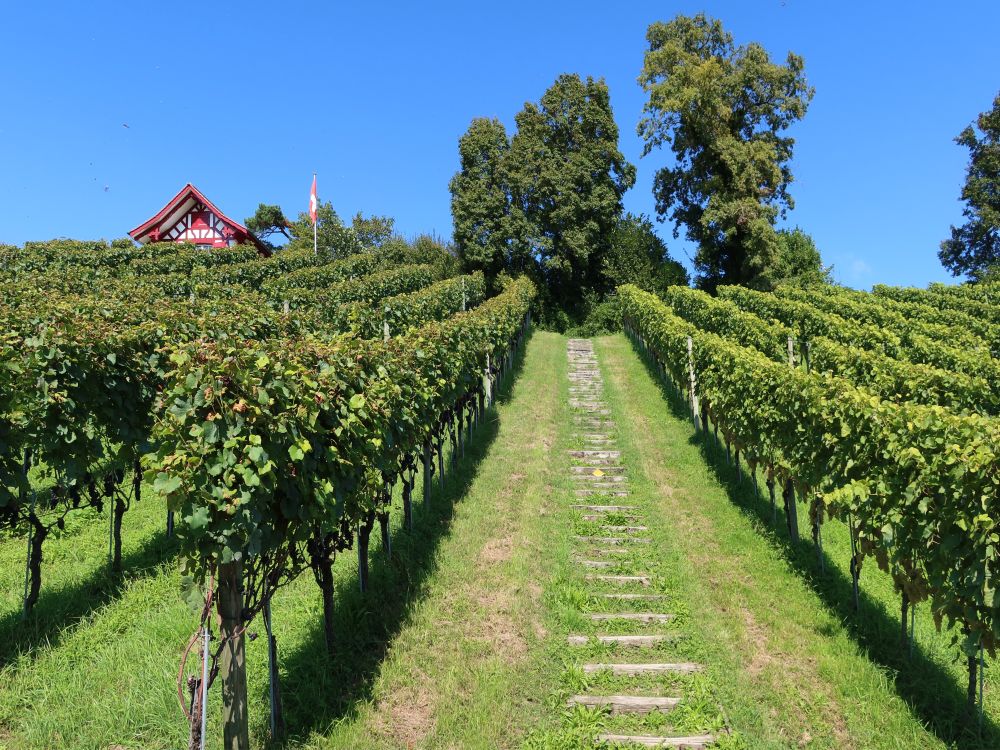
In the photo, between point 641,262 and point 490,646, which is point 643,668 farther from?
point 641,262

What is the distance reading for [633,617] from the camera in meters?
7.21

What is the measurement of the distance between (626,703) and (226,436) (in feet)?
13.6

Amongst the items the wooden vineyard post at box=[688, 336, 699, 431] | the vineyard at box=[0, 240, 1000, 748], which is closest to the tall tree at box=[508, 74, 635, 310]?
the wooden vineyard post at box=[688, 336, 699, 431]

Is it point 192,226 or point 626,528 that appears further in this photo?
point 192,226

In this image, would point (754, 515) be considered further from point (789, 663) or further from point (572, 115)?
point (572, 115)

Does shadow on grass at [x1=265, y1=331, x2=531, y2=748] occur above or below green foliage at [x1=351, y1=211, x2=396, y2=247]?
below

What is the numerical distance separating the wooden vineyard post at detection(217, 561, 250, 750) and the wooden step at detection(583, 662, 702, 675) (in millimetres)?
3158

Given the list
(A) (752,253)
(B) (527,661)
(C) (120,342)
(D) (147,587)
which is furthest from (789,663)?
(A) (752,253)

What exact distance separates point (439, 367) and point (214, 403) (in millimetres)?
5996

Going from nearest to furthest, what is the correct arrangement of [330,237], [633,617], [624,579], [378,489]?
1. [378,489]
2. [633,617]
3. [624,579]
4. [330,237]

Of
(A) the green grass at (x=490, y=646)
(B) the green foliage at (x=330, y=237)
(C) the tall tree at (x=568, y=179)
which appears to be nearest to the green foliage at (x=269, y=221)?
(B) the green foliage at (x=330, y=237)

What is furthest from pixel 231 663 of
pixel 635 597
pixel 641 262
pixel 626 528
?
pixel 641 262

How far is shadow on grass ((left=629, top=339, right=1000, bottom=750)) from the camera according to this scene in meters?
5.45

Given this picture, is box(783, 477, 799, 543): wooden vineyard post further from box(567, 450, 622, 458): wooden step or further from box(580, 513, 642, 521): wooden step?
box(567, 450, 622, 458): wooden step
